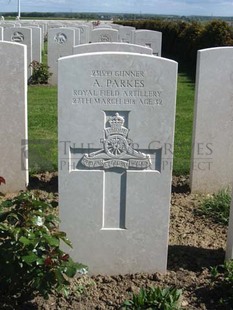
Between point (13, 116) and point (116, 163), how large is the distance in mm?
2003

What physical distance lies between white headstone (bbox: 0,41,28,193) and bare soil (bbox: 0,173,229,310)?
1.75 m

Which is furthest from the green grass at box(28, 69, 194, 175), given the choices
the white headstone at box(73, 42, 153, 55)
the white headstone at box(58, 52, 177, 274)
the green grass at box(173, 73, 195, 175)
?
the white headstone at box(58, 52, 177, 274)

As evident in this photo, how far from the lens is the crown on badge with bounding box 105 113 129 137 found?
135 inches

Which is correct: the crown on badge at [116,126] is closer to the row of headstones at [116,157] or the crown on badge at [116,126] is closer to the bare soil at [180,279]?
the row of headstones at [116,157]

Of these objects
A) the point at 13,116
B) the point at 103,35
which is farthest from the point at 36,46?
the point at 13,116

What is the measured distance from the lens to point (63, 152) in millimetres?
3455

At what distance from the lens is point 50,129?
809cm

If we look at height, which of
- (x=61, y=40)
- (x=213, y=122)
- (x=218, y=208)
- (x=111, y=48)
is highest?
(x=61, y=40)

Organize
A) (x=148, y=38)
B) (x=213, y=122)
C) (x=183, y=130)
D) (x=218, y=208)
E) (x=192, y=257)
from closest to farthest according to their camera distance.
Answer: (x=192, y=257), (x=218, y=208), (x=213, y=122), (x=183, y=130), (x=148, y=38)

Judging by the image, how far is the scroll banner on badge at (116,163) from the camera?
353 cm

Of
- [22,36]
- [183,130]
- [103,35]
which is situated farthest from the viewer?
[103,35]

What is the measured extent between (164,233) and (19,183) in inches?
89.5

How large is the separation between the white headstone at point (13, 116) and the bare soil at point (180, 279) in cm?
175

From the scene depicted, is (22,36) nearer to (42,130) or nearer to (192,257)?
(42,130)
